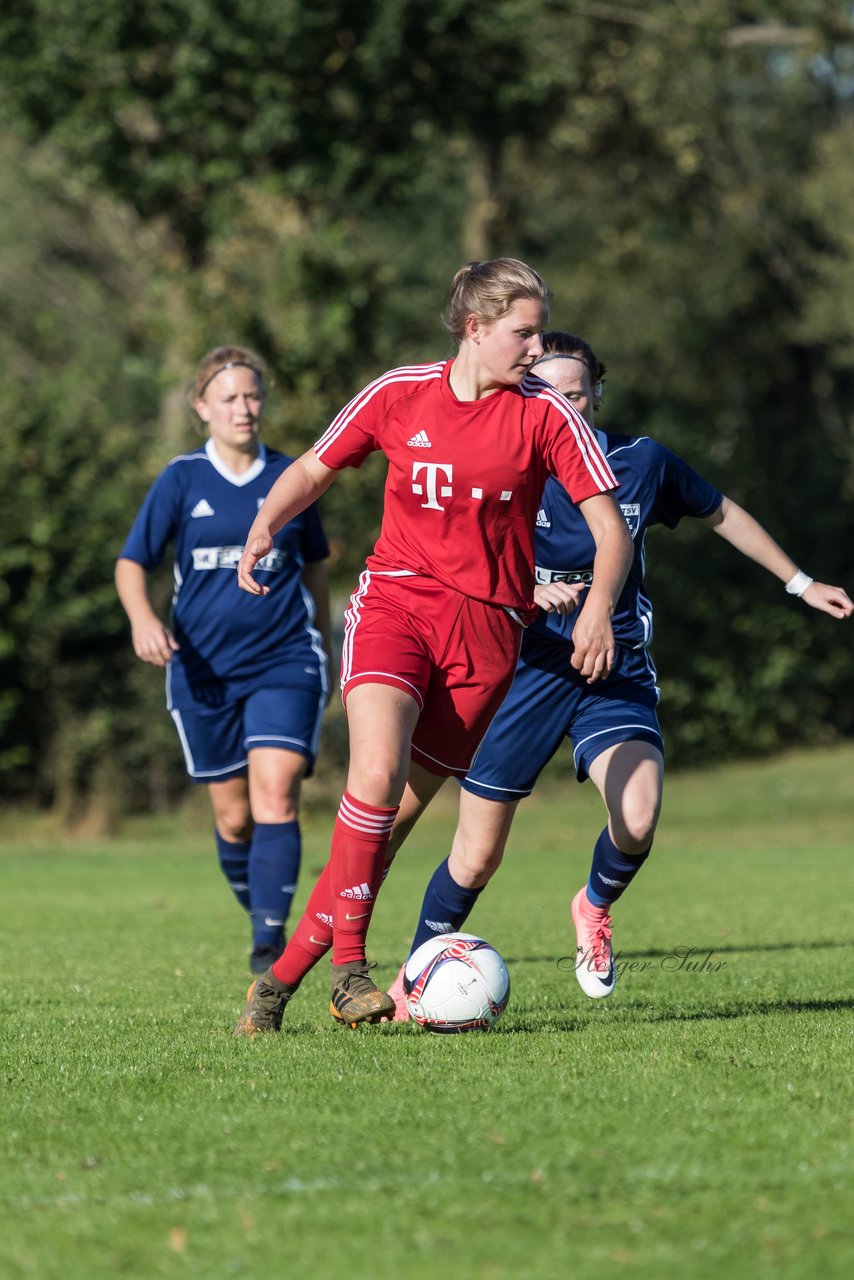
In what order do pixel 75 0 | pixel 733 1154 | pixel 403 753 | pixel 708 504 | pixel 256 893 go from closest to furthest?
pixel 733 1154
pixel 403 753
pixel 708 504
pixel 256 893
pixel 75 0

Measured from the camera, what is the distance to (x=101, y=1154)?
379cm

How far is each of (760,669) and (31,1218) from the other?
62.4ft

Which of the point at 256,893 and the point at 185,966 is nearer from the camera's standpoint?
the point at 256,893

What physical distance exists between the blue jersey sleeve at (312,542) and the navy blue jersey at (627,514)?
5.40 feet

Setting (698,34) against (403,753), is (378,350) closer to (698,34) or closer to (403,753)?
(698,34)

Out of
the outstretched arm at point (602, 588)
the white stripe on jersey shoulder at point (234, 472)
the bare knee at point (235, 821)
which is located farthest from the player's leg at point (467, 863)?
the white stripe on jersey shoulder at point (234, 472)

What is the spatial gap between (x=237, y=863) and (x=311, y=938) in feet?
8.64

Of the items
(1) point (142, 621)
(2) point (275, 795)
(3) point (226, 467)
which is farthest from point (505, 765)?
(3) point (226, 467)

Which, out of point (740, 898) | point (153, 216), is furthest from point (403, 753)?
point (153, 216)

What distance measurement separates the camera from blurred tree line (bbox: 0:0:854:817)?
712 inches

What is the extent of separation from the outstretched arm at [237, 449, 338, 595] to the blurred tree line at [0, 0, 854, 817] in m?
12.4

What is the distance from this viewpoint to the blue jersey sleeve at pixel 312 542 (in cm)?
765

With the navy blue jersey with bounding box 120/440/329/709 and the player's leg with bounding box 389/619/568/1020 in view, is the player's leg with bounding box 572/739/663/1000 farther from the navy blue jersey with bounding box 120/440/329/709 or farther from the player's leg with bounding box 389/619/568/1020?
the navy blue jersey with bounding box 120/440/329/709

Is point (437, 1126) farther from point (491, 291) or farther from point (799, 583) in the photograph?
point (799, 583)
